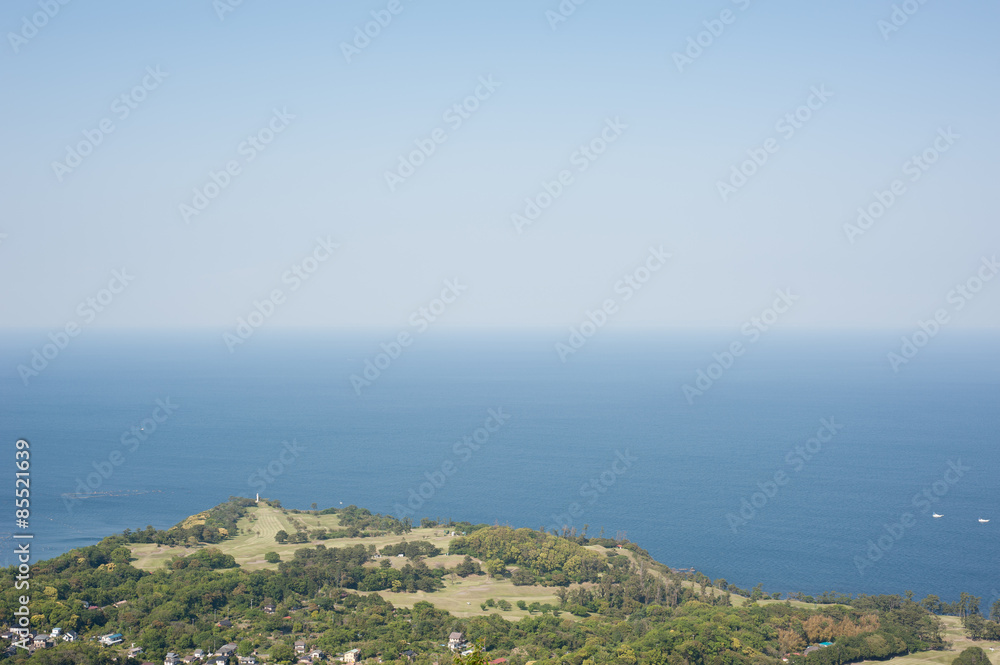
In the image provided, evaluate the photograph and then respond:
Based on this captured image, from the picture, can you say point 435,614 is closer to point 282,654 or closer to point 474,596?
point 474,596

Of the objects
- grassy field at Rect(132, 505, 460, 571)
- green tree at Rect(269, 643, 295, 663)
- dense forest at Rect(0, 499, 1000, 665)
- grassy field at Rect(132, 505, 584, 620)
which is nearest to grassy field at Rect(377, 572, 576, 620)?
grassy field at Rect(132, 505, 584, 620)

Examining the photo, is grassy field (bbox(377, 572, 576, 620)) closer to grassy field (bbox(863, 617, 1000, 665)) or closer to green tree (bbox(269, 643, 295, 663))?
green tree (bbox(269, 643, 295, 663))

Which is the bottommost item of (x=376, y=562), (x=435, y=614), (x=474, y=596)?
(x=435, y=614)

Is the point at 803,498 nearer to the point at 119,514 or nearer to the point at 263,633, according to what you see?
the point at 263,633

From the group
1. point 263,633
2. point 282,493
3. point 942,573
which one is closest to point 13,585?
point 263,633

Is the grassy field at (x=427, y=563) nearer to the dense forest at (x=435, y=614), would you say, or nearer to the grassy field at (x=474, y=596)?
the grassy field at (x=474, y=596)

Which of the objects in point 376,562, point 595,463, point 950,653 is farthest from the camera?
point 595,463

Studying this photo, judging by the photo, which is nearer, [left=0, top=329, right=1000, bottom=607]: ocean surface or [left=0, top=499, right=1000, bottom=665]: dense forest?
[left=0, top=499, right=1000, bottom=665]: dense forest

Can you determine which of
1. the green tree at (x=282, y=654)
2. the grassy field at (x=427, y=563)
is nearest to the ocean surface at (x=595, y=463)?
the grassy field at (x=427, y=563)

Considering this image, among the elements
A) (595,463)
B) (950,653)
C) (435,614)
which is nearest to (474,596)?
(435,614)
